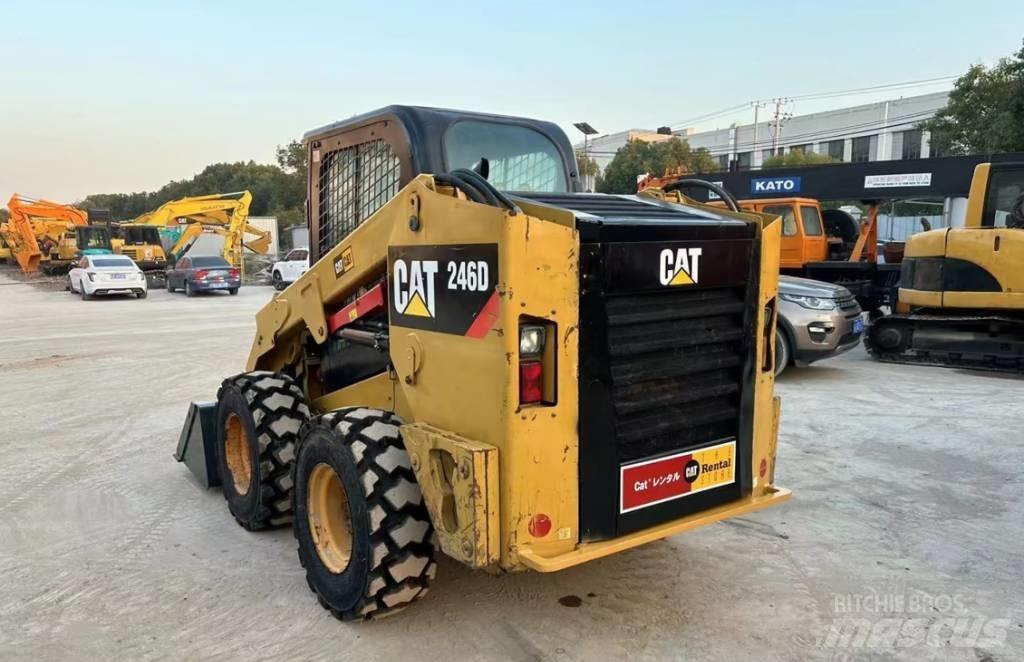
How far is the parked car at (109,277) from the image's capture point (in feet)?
74.5

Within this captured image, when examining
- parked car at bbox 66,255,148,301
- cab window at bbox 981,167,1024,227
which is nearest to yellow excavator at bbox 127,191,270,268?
parked car at bbox 66,255,148,301

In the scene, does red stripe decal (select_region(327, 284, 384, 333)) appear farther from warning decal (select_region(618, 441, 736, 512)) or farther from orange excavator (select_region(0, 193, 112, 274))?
orange excavator (select_region(0, 193, 112, 274))

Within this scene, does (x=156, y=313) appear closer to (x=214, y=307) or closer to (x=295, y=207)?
(x=214, y=307)

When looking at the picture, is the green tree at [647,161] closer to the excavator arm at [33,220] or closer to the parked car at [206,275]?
the parked car at [206,275]

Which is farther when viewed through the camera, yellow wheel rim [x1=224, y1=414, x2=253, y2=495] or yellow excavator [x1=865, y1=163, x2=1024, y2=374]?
yellow excavator [x1=865, y1=163, x2=1024, y2=374]

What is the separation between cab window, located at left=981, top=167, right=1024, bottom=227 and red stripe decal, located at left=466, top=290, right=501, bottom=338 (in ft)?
28.8

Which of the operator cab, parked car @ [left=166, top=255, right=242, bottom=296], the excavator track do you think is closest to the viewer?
the operator cab

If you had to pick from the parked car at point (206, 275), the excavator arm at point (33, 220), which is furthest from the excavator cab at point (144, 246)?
the parked car at point (206, 275)

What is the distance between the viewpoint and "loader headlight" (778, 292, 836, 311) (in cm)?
886

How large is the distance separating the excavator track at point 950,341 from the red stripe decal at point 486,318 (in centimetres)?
862

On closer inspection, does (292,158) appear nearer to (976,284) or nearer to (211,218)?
(211,218)

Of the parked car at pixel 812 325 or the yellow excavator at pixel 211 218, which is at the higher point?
the yellow excavator at pixel 211 218

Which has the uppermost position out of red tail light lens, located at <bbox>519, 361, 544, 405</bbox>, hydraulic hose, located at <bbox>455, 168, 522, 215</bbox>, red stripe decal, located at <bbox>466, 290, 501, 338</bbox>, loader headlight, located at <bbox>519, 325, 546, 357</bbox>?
hydraulic hose, located at <bbox>455, 168, 522, 215</bbox>

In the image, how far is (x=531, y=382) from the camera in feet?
9.43
